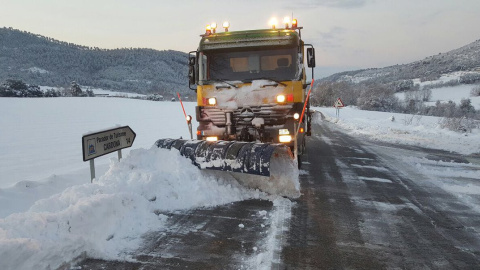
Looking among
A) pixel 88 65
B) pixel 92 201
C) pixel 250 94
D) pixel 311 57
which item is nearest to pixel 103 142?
pixel 92 201

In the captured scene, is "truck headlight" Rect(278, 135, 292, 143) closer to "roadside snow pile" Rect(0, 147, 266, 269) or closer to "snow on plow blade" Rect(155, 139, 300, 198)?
"snow on plow blade" Rect(155, 139, 300, 198)

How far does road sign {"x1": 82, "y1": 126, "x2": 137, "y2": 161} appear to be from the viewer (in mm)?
4855

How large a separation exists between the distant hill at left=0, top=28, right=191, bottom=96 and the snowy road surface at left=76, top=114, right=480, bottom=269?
96.8 m

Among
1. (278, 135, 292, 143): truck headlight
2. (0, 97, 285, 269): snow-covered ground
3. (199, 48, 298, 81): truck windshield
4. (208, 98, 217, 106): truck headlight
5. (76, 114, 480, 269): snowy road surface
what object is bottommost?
(76, 114, 480, 269): snowy road surface

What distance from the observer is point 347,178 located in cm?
691

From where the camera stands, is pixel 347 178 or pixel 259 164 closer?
pixel 259 164

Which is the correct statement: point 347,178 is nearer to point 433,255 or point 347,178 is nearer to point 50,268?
point 433,255

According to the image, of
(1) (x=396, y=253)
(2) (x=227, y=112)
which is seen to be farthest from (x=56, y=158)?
(1) (x=396, y=253)

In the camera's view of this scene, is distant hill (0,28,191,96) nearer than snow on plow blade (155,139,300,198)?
No

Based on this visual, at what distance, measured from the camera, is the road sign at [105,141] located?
486 cm

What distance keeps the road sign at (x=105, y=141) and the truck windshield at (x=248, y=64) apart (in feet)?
7.90

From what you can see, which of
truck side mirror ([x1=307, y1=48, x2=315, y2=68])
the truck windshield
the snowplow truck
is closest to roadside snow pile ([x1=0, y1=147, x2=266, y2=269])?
the snowplow truck

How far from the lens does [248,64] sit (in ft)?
24.0

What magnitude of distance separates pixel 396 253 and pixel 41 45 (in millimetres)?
158099
